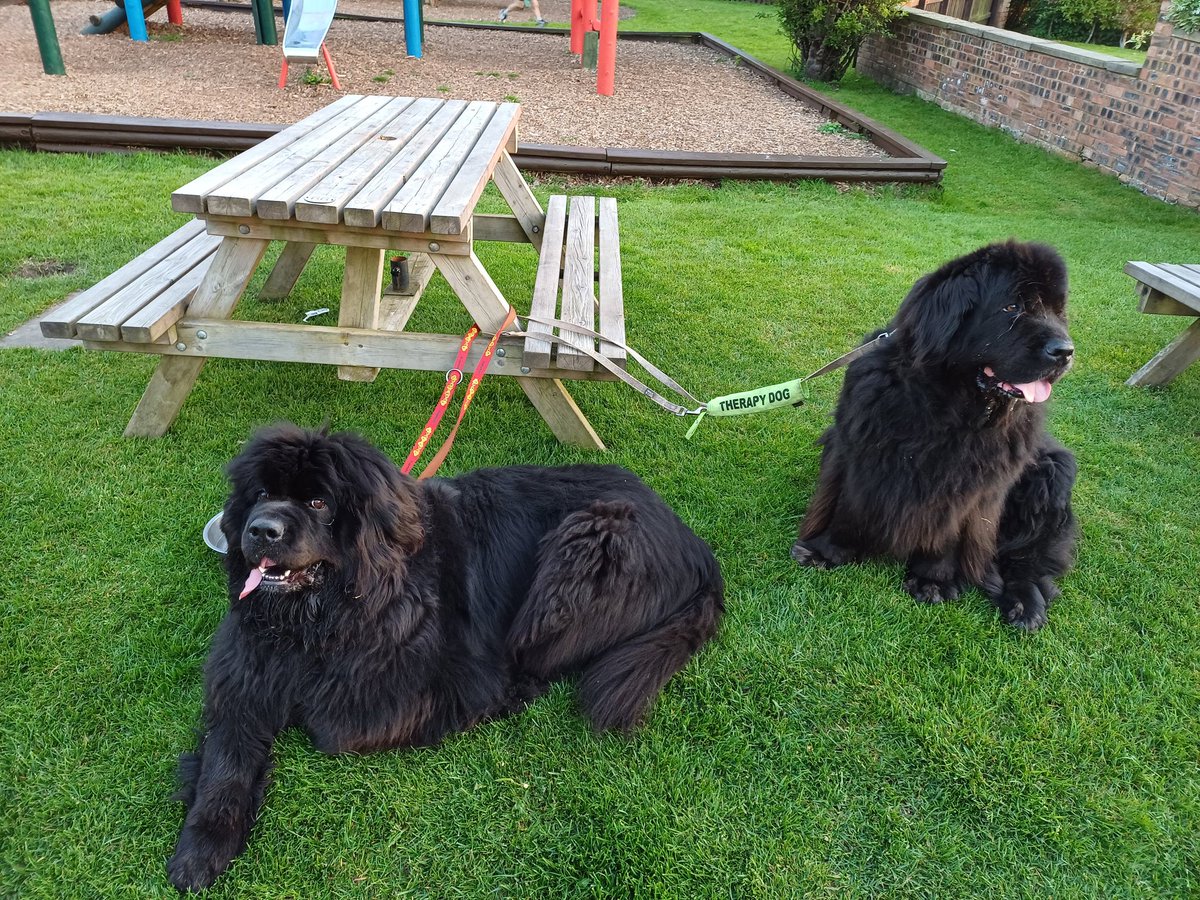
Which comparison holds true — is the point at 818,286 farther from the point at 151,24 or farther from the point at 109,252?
the point at 151,24

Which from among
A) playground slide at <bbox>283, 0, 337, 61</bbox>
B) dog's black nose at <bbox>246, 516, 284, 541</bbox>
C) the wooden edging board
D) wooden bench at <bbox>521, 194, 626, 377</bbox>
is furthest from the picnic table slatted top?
playground slide at <bbox>283, 0, 337, 61</bbox>

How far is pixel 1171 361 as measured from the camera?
4.90m

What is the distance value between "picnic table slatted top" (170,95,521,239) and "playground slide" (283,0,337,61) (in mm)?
6058

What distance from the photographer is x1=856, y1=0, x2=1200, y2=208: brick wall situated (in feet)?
28.8

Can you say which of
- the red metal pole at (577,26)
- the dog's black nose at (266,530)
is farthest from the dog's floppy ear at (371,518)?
the red metal pole at (577,26)

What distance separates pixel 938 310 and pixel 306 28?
1068cm

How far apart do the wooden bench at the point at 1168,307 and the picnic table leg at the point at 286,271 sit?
5.52 metres

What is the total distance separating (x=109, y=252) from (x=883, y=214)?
289 inches

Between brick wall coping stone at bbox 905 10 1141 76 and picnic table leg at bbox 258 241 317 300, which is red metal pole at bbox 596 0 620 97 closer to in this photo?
brick wall coping stone at bbox 905 10 1141 76

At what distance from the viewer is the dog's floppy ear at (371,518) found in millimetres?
2150

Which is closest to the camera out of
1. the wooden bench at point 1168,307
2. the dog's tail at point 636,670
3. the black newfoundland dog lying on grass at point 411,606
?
the black newfoundland dog lying on grass at point 411,606

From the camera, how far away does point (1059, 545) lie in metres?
3.20

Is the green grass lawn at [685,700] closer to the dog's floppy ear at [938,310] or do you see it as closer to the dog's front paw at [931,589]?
the dog's front paw at [931,589]

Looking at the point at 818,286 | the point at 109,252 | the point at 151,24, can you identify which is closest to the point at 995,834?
the point at 818,286
